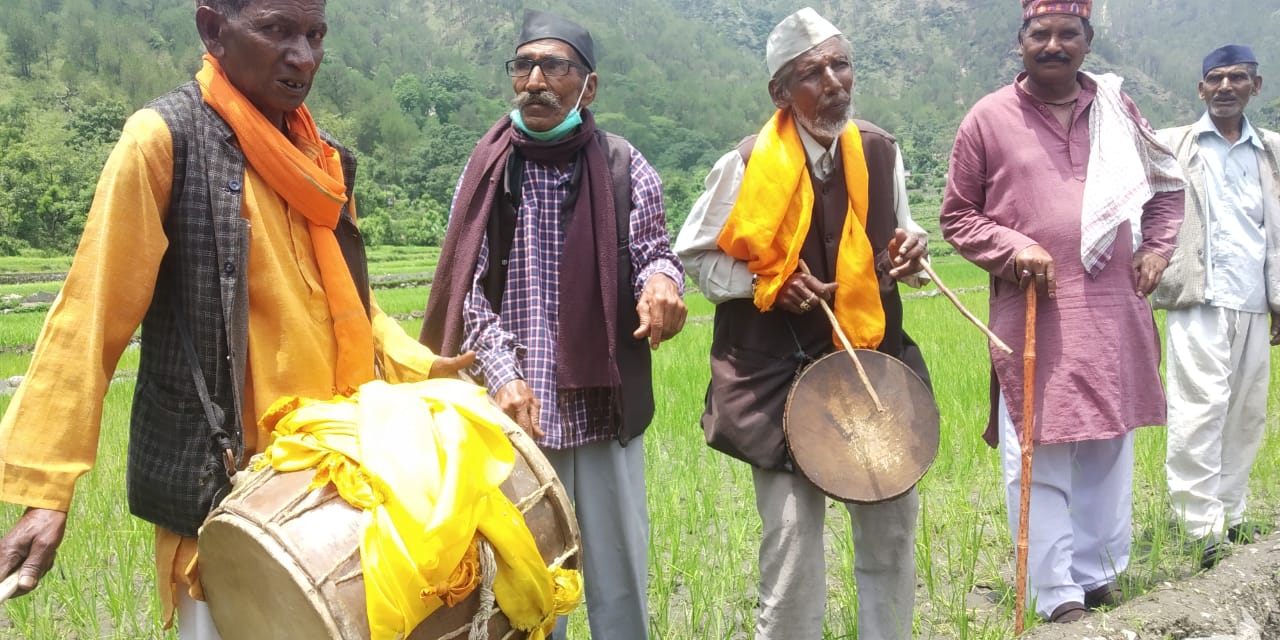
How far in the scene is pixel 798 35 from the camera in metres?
2.56

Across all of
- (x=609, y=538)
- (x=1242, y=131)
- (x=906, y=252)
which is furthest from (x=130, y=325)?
(x=1242, y=131)

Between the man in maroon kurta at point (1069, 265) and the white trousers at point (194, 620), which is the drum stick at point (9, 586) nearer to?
the white trousers at point (194, 620)

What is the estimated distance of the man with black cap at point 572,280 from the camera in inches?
99.7

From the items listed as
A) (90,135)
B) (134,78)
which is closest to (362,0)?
(134,78)

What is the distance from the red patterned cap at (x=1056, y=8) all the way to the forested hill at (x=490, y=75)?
29731mm

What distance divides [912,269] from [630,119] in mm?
70292

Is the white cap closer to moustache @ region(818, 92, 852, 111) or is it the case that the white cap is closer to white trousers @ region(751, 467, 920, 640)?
moustache @ region(818, 92, 852, 111)

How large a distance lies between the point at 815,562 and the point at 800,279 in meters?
0.74

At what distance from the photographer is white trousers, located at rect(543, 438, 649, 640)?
102 inches

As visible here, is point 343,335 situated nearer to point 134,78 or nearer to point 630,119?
point 134,78

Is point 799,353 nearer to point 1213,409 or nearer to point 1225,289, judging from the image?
point 1213,409

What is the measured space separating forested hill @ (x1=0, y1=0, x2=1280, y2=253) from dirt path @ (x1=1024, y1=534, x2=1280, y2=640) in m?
30.2

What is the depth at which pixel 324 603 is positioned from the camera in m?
1.51

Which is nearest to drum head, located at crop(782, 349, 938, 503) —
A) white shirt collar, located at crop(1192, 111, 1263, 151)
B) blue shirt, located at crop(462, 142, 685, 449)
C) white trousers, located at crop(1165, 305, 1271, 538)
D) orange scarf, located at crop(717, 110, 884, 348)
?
orange scarf, located at crop(717, 110, 884, 348)
